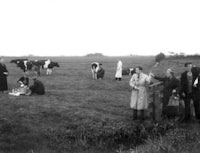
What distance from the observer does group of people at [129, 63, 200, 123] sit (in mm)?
12812

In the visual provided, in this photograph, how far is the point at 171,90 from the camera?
548 inches

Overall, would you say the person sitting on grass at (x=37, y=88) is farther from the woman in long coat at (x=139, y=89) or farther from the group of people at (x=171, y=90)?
the woman in long coat at (x=139, y=89)

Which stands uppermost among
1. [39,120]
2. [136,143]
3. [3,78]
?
[3,78]

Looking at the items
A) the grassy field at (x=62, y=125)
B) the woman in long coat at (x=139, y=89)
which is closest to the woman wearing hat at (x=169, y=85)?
the woman in long coat at (x=139, y=89)

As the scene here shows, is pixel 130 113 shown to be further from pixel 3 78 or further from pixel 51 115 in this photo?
pixel 3 78

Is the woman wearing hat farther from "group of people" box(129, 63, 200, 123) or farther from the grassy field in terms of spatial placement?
the grassy field

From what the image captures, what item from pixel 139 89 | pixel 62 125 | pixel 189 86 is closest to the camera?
pixel 189 86

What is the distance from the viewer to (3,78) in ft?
60.4

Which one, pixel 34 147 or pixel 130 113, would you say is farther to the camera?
pixel 130 113


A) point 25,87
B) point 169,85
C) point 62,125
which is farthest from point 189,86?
point 25,87

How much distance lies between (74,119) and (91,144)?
1.69 meters

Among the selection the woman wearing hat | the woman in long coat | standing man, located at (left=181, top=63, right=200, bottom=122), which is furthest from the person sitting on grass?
standing man, located at (left=181, top=63, right=200, bottom=122)

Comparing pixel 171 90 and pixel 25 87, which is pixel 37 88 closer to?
pixel 25 87

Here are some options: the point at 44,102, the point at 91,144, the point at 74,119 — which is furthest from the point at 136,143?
the point at 44,102
